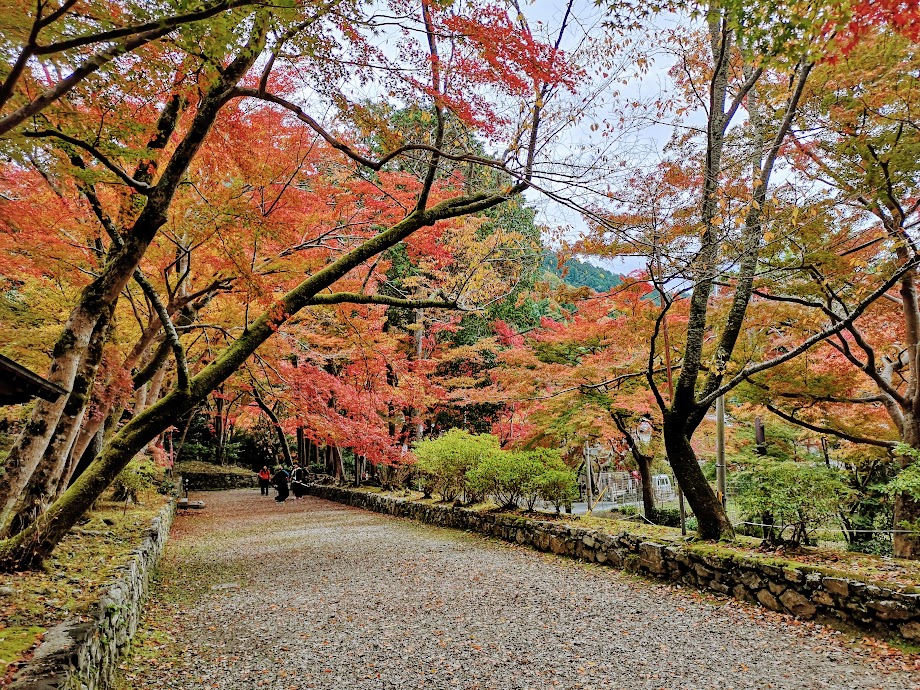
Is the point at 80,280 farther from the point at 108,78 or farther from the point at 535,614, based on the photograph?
the point at 535,614

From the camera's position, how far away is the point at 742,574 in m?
5.46

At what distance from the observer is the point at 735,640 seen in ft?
14.5

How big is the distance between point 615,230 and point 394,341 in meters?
10.2

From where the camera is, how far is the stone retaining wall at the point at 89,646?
2561 millimetres

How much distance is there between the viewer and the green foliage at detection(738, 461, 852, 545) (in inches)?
207

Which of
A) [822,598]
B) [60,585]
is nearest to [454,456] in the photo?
[822,598]

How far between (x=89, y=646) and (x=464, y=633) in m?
2.88

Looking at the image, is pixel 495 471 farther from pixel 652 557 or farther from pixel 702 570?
pixel 702 570

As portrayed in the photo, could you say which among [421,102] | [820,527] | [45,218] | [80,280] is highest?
[421,102]

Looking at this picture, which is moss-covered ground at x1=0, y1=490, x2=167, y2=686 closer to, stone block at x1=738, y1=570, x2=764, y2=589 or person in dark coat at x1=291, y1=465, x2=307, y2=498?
stone block at x1=738, y1=570, x2=764, y2=589

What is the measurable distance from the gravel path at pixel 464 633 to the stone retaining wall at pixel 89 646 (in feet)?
0.84

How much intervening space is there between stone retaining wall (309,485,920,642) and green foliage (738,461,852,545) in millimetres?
545

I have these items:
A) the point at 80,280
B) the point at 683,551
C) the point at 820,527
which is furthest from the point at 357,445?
the point at 820,527

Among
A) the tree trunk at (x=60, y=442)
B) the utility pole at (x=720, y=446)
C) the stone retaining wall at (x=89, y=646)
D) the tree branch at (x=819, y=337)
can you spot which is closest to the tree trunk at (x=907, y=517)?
the tree branch at (x=819, y=337)
